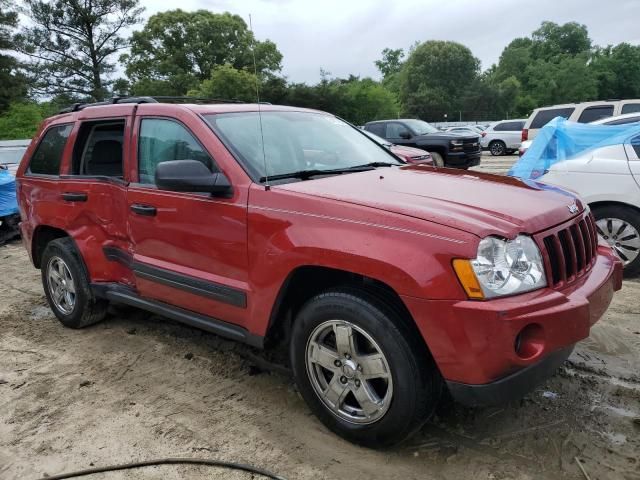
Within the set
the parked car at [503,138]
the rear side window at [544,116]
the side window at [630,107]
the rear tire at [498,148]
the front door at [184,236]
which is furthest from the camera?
the rear tire at [498,148]

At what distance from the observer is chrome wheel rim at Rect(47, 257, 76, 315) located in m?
4.43

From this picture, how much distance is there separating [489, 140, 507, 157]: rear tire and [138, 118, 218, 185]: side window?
2157cm

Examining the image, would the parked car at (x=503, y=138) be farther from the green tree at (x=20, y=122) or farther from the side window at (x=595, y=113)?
the green tree at (x=20, y=122)

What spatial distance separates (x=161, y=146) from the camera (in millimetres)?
3615

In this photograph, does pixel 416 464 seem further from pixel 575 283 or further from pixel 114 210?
pixel 114 210

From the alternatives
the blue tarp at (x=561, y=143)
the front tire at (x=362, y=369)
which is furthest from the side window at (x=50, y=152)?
the blue tarp at (x=561, y=143)

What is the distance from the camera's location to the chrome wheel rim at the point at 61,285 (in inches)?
174

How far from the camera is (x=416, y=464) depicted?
8.47 feet

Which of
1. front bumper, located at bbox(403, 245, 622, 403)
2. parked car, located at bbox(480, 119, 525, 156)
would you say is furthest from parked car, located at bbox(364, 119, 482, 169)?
front bumper, located at bbox(403, 245, 622, 403)

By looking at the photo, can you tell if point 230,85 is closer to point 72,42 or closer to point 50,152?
point 72,42

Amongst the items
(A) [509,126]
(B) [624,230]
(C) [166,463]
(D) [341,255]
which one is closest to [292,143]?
(D) [341,255]

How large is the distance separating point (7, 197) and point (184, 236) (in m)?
6.54

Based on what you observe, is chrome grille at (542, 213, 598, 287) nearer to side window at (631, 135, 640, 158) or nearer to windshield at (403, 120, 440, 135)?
side window at (631, 135, 640, 158)

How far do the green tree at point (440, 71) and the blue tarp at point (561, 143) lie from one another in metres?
68.5
